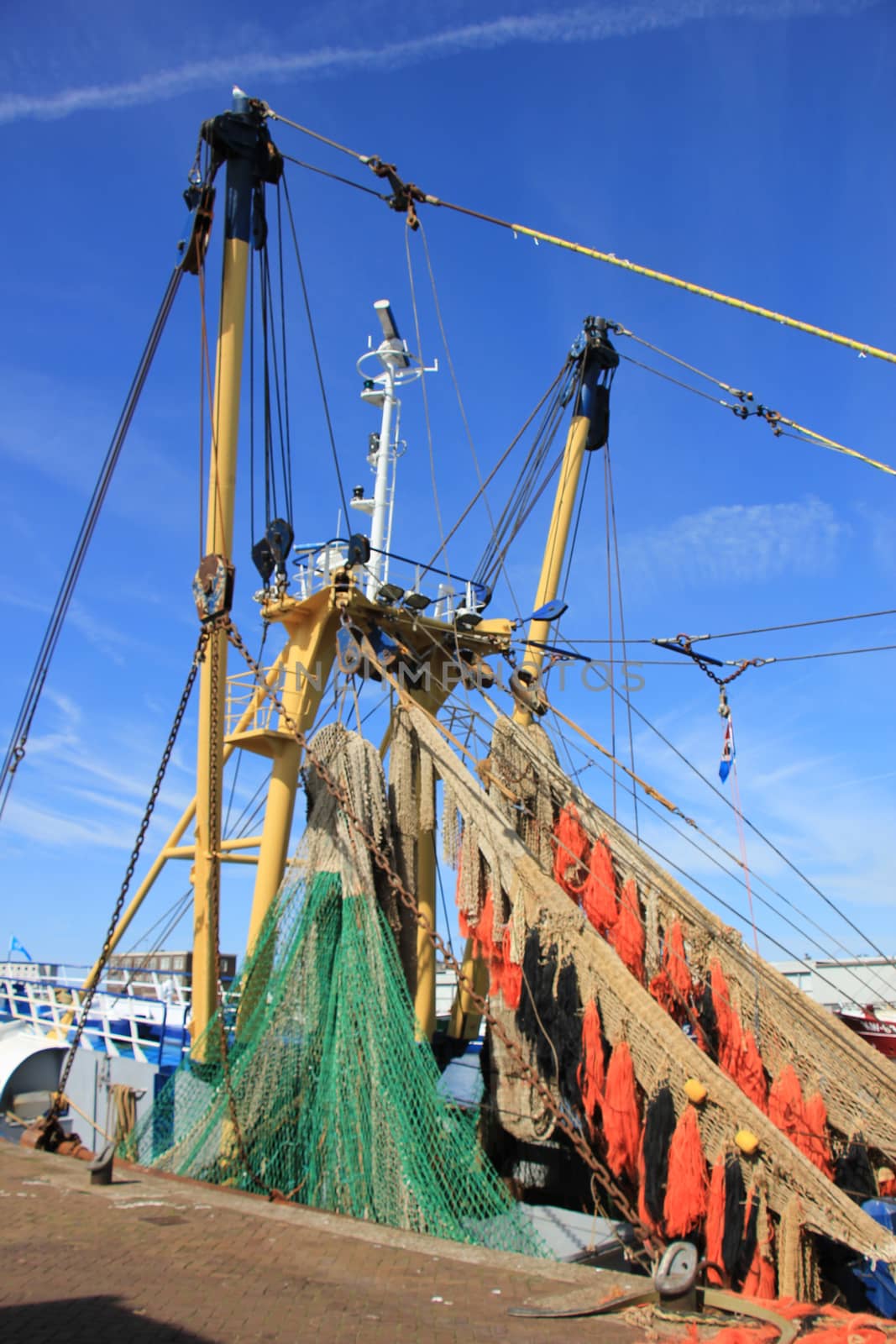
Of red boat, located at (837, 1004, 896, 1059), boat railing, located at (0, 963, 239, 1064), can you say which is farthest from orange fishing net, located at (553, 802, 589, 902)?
red boat, located at (837, 1004, 896, 1059)

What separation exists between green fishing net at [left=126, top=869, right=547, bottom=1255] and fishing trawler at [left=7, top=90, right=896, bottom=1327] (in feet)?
0.08

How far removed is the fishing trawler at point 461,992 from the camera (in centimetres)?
813

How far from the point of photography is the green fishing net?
870cm

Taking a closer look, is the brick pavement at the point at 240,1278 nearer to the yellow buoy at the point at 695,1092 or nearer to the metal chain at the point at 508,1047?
the metal chain at the point at 508,1047

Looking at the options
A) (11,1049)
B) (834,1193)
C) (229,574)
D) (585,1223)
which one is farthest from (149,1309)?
(11,1049)

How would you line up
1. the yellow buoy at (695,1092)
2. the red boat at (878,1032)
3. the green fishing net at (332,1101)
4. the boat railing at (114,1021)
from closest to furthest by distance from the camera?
1. the yellow buoy at (695,1092)
2. the green fishing net at (332,1101)
3. the boat railing at (114,1021)
4. the red boat at (878,1032)

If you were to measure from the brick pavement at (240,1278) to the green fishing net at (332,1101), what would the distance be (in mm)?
638

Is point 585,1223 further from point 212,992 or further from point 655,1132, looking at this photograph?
point 212,992

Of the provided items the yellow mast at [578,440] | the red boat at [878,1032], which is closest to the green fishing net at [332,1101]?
the yellow mast at [578,440]

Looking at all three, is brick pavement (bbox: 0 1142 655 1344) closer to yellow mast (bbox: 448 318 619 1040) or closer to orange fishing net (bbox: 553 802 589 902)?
orange fishing net (bbox: 553 802 589 902)

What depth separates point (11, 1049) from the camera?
16859 mm

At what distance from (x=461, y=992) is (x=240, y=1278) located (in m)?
8.70

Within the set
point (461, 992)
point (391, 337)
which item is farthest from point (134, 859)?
point (391, 337)

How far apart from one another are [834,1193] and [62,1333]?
5256mm
